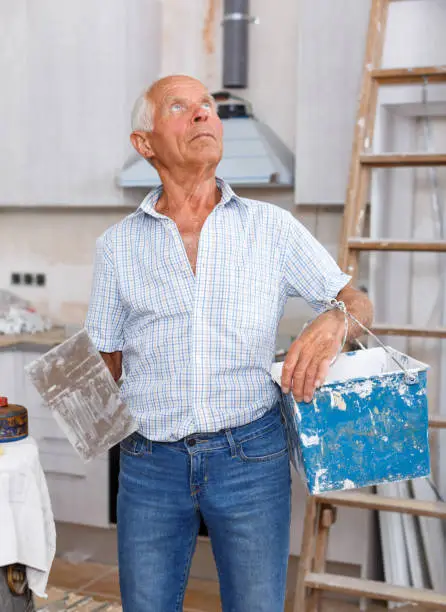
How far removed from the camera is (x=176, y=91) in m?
1.49

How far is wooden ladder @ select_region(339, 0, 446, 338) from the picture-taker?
90.7 inches

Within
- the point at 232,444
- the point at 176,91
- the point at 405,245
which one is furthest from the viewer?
the point at 405,245

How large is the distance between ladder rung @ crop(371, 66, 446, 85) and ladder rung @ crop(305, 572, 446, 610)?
151cm

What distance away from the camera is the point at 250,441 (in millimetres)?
1396

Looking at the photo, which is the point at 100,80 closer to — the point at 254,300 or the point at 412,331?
the point at 412,331

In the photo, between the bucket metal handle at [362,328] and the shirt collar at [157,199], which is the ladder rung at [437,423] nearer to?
the bucket metal handle at [362,328]

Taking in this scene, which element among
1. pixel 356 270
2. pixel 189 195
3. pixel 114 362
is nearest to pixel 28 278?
pixel 356 270

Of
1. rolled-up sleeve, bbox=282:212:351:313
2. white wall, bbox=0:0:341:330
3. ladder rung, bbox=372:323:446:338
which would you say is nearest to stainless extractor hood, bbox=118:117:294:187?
white wall, bbox=0:0:341:330

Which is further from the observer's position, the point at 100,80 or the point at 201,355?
the point at 100,80

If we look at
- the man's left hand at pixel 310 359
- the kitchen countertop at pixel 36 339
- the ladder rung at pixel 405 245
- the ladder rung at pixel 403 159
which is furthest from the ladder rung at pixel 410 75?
the kitchen countertop at pixel 36 339

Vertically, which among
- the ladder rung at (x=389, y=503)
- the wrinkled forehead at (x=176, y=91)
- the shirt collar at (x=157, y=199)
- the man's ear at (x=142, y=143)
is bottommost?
the ladder rung at (x=389, y=503)

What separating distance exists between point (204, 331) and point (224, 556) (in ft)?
1.34

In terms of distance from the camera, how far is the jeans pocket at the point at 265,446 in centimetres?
139

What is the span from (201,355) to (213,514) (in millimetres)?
283
